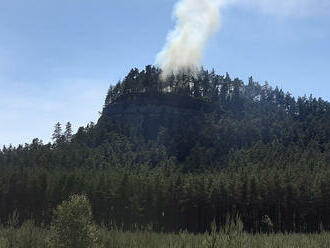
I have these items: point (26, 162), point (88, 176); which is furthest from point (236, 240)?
point (26, 162)

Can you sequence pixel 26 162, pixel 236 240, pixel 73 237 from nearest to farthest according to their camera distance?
pixel 236 240, pixel 73 237, pixel 26 162

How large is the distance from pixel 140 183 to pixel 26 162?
6828 centimetres

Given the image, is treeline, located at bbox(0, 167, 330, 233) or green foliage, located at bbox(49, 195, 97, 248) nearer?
green foliage, located at bbox(49, 195, 97, 248)

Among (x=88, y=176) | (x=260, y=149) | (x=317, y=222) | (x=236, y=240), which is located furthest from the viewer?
(x=260, y=149)

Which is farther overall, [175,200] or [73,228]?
[175,200]

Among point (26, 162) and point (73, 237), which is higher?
point (26, 162)

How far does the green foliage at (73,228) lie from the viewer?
29.7 m

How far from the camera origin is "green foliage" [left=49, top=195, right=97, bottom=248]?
2969cm

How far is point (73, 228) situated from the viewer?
29812mm

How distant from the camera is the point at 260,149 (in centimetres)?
18250

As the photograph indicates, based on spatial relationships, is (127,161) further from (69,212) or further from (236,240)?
(236,240)

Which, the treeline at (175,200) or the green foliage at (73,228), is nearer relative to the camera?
the green foliage at (73,228)

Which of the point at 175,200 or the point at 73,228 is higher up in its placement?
the point at 73,228

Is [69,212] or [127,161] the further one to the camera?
[127,161]
